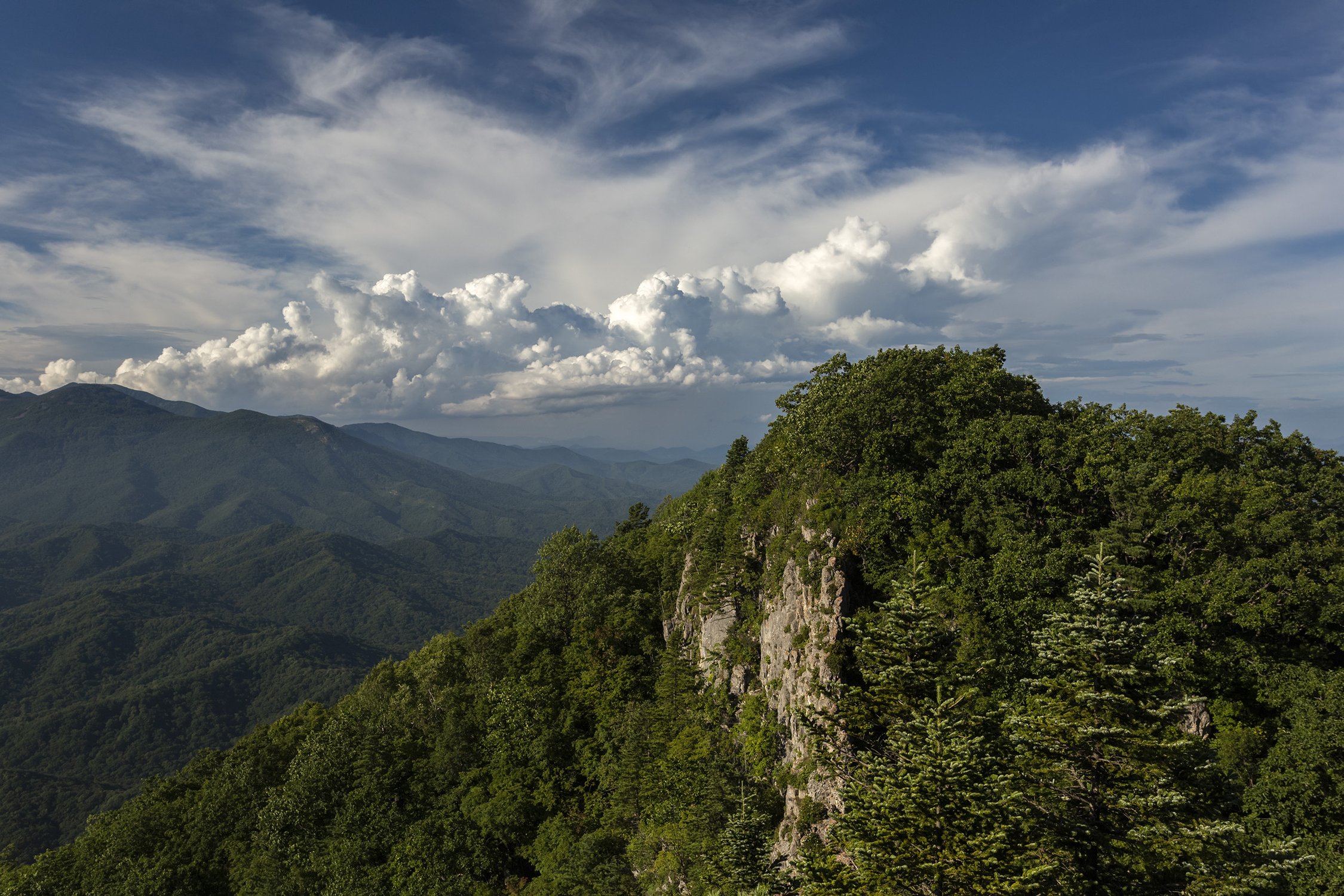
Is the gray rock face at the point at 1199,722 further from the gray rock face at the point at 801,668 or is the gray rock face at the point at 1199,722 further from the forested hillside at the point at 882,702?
the gray rock face at the point at 801,668

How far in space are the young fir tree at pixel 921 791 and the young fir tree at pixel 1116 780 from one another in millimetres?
1680

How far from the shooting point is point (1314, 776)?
→ 86.2ft

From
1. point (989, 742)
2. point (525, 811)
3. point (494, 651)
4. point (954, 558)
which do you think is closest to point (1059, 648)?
point (989, 742)

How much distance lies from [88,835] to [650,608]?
58.9 metres

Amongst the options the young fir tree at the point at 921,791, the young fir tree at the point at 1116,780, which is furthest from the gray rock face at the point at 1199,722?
the young fir tree at the point at 921,791

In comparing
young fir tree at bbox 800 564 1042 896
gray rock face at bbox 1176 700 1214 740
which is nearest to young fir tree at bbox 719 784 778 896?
young fir tree at bbox 800 564 1042 896

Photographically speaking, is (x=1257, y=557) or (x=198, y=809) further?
(x=198, y=809)

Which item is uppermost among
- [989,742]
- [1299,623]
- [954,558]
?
[954,558]

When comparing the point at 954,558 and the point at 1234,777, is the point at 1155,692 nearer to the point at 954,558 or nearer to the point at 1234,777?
the point at 1234,777

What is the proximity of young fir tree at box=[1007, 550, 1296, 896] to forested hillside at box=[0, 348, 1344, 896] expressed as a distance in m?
0.13

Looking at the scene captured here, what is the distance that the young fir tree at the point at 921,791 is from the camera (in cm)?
1959

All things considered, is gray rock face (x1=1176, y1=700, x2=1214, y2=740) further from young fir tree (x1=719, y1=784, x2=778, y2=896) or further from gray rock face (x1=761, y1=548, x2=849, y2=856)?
young fir tree (x1=719, y1=784, x2=778, y2=896)

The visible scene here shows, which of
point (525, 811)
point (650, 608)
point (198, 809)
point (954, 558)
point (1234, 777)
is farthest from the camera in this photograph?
point (650, 608)

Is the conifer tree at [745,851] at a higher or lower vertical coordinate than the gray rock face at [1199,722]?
lower
